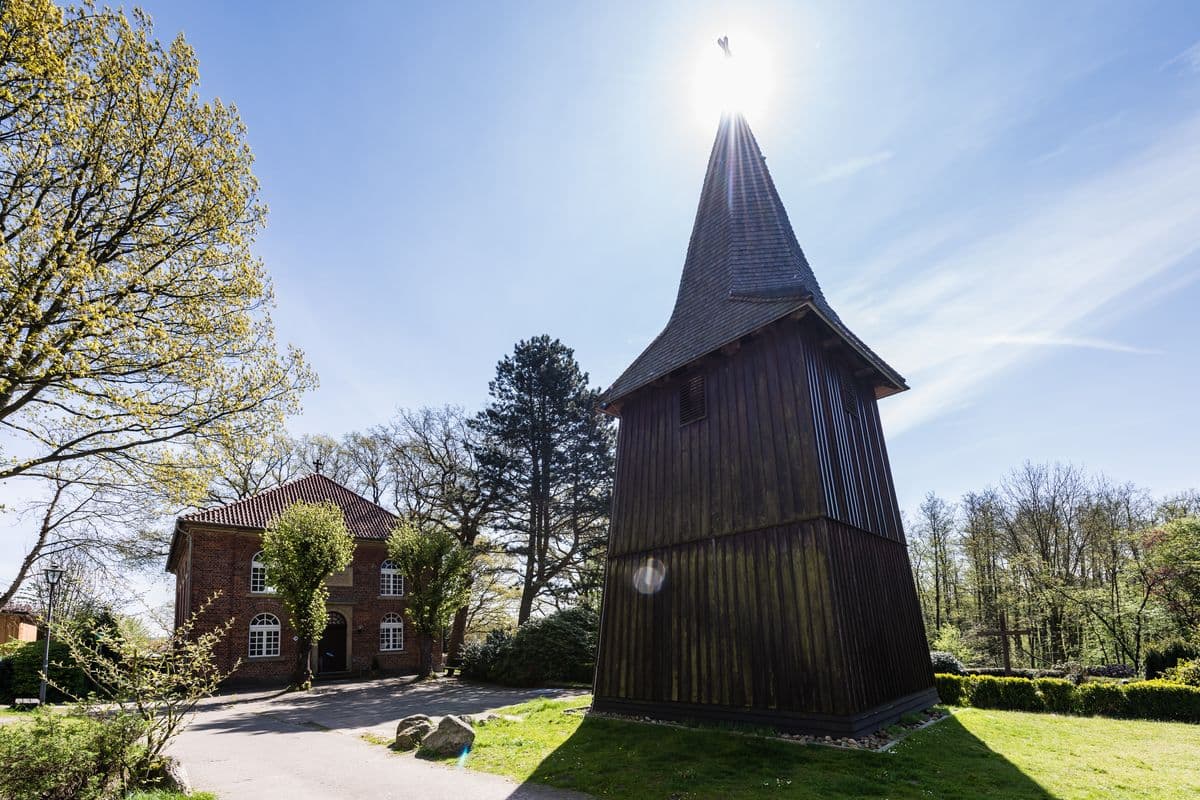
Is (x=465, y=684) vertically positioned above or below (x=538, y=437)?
below

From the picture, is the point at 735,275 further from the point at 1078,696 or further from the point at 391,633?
the point at 391,633

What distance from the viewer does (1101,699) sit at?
12477 mm

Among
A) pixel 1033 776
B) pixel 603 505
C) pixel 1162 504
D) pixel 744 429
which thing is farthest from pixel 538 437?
pixel 1162 504

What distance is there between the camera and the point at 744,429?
463 inches

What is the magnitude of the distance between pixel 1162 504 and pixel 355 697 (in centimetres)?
3392

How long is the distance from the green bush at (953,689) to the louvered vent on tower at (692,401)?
26.0ft

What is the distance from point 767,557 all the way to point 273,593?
73.0ft

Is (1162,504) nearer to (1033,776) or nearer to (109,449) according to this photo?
(1033,776)

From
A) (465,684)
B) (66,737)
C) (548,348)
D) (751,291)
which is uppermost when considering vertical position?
(548,348)

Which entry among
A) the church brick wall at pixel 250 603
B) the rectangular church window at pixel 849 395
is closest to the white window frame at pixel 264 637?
the church brick wall at pixel 250 603

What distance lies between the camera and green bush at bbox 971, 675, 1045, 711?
12891 millimetres

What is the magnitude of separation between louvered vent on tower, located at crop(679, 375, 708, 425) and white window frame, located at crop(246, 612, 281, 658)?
20.9 metres

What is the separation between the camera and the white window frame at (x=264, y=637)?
79.4 ft

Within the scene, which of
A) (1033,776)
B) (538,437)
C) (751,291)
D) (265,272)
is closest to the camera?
(1033,776)
